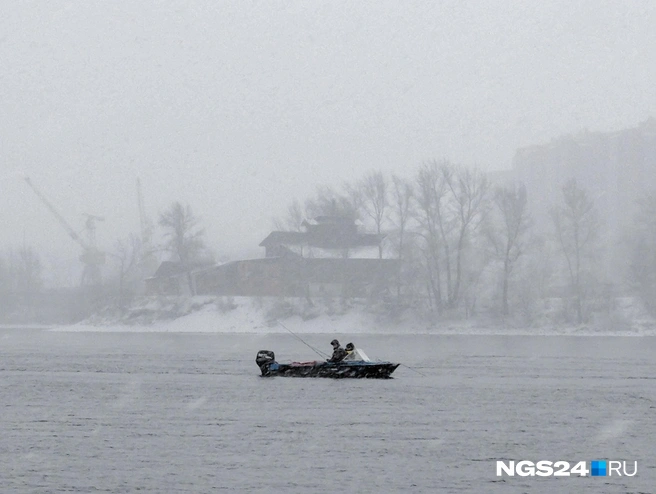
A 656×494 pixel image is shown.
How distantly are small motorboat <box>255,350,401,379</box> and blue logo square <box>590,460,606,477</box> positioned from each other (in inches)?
836

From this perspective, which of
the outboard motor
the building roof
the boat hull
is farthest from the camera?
the building roof

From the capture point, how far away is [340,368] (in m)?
49.1

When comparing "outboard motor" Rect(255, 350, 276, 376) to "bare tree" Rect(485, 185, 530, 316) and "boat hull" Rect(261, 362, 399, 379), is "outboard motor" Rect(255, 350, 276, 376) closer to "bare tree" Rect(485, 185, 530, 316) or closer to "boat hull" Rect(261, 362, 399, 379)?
"boat hull" Rect(261, 362, 399, 379)

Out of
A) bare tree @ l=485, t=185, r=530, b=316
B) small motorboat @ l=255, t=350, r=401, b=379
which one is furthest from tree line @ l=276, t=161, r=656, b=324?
small motorboat @ l=255, t=350, r=401, b=379

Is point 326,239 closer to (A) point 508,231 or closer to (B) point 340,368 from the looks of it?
(A) point 508,231

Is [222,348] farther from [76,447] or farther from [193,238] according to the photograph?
[76,447]

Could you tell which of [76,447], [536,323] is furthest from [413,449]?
[536,323]

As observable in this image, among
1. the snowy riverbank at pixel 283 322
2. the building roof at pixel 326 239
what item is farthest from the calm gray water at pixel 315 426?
the building roof at pixel 326 239

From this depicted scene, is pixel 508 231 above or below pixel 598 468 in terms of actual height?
above

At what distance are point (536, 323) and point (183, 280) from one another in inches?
1836

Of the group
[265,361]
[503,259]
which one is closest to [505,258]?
[503,259]

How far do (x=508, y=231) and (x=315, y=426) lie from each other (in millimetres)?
71680

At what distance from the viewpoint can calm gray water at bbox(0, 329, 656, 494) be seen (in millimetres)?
25453

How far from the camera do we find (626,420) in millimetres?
36219
